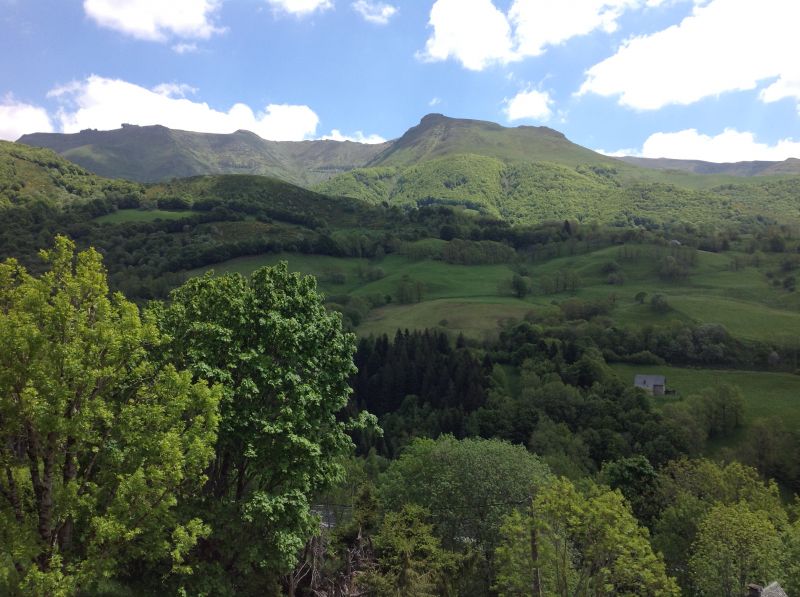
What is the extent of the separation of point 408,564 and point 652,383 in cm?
10439

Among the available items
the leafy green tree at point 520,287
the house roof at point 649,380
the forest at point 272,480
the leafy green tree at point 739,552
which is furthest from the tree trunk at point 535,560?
the leafy green tree at point 520,287

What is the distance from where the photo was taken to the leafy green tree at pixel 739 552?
118 feet

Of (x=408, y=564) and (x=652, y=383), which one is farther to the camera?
(x=652, y=383)

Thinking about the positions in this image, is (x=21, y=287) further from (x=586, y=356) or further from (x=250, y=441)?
(x=586, y=356)

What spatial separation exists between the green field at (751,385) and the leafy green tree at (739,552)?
239 feet

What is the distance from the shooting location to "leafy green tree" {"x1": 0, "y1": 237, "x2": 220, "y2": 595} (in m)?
15.8

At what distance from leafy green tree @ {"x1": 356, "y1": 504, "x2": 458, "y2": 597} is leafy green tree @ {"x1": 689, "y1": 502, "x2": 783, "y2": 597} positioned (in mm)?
18596

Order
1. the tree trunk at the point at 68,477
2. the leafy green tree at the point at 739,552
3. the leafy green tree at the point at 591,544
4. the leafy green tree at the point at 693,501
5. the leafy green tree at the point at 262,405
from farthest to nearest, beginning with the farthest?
the leafy green tree at the point at 693,501 < the leafy green tree at the point at 739,552 < the leafy green tree at the point at 591,544 < the leafy green tree at the point at 262,405 < the tree trunk at the point at 68,477

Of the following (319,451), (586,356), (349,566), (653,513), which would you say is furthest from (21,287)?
(586,356)

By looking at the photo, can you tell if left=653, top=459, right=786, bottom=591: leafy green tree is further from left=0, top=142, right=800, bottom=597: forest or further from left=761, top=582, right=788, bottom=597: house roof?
left=761, top=582, right=788, bottom=597: house roof

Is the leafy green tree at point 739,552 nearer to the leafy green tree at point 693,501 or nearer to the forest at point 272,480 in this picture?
the forest at point 272,480

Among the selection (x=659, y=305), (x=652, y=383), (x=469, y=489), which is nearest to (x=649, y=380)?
(x=652, y=383)

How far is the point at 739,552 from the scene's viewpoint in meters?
36.3

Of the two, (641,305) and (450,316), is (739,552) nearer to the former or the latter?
(450,316)
